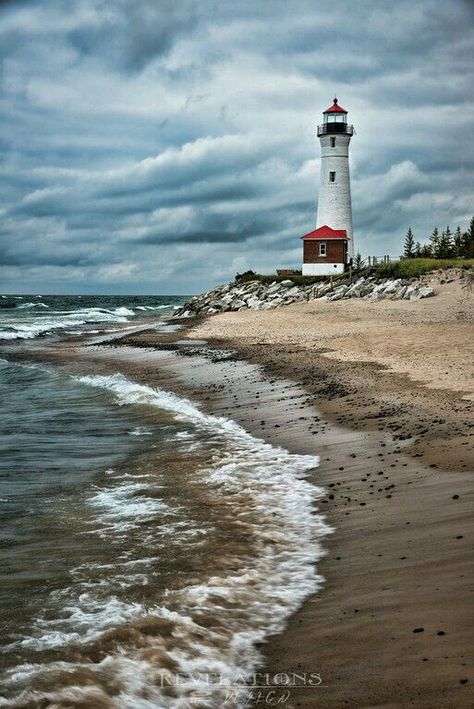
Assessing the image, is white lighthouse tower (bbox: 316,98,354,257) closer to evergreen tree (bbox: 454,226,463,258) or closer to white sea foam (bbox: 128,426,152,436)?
evergreen tree (bbox: 454,226,463,258)

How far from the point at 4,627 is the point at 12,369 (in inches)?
839

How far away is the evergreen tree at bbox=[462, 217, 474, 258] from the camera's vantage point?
5836cm

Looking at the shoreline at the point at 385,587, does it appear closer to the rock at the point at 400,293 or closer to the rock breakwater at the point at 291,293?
the rock at the point at 400,293

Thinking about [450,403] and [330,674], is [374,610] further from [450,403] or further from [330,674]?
[450,403]

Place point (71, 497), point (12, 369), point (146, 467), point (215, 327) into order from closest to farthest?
1. point (71, 497)
2. point (146, 467)
3. point (12, 369)
4. point (215, 327)

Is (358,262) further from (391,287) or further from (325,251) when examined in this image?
(391,287)

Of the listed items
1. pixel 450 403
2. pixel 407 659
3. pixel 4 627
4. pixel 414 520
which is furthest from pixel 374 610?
pixel 450 403

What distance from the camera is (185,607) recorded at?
5.27 m

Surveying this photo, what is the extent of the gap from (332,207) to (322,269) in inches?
222

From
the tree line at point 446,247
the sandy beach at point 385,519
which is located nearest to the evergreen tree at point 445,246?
the tree line at point 446,247

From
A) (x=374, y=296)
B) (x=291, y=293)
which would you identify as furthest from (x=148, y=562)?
(x=291, y=293)

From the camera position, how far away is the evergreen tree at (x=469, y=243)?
191 feet

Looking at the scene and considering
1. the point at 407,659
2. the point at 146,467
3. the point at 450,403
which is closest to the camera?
the point at 407,659

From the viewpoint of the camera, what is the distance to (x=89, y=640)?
4828 mm
